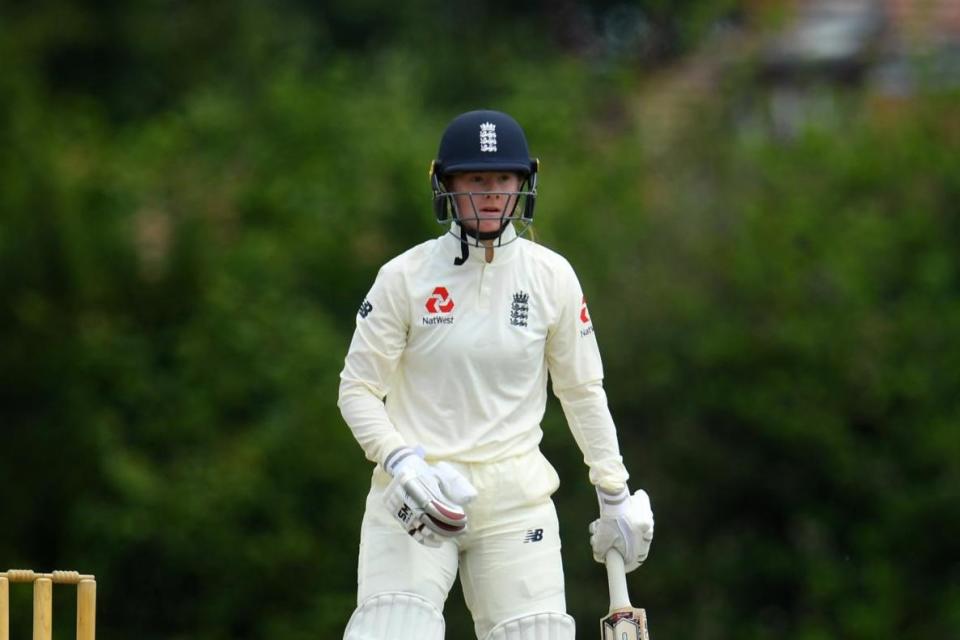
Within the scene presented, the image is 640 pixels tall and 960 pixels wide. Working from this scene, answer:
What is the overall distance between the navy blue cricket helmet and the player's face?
20 mm

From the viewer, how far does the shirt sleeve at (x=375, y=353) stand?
219 inches

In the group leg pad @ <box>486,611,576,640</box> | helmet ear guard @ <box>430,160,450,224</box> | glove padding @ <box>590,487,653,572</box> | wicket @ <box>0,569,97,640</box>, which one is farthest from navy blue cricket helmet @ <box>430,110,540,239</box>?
wicket @ <box>0,569,97,640</box>

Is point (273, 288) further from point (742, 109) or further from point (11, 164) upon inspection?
point (742, 109)

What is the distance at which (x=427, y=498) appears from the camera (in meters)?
5.28

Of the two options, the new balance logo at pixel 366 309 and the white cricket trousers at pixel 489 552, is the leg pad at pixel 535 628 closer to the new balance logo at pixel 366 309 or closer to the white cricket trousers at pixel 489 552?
Result: the white cricket trousers at pixel 489 552

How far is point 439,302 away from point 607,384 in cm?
900

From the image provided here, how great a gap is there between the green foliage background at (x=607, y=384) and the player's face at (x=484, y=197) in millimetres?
8022

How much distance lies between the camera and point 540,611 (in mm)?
5520

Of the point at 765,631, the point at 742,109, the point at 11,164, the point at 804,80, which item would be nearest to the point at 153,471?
the point at 11,164

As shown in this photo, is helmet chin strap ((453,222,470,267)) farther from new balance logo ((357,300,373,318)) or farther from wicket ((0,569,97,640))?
wicket ((0,569,97,640))

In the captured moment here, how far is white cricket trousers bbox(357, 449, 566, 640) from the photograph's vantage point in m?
5.52

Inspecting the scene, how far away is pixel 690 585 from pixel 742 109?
5284mm

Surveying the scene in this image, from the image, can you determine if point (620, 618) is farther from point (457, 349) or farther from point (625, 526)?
point (457, 349)

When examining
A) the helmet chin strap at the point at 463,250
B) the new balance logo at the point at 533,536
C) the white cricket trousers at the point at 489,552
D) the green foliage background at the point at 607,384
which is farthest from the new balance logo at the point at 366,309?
the green foliage background at the point at 607,384
